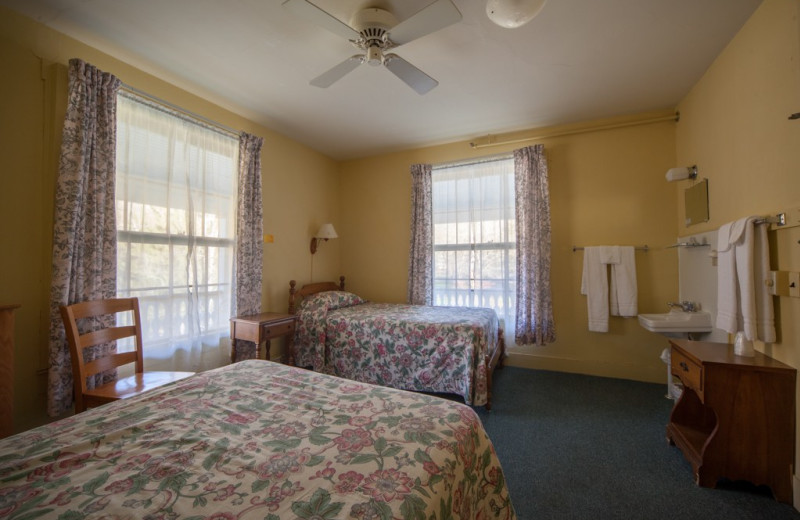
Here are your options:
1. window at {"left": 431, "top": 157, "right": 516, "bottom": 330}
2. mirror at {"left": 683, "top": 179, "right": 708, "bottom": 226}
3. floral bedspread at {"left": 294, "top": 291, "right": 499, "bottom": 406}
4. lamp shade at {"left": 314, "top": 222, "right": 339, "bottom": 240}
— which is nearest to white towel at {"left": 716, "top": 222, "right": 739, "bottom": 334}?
mirror at {"left": 683, "top": 179, "right": 708, "bottom": 226}

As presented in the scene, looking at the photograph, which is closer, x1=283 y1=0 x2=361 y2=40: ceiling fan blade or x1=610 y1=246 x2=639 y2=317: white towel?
x1=283 y1=0 x2=361 y2=40: ceiling fan blade

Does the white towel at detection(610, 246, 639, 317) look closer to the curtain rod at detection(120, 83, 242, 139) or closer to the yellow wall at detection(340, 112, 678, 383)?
the yellow wall at detection(340, 112, 678, 383)

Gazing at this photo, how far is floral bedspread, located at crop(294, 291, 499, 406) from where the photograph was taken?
2.47 metres

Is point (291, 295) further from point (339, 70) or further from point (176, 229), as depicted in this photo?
point (339, 70)

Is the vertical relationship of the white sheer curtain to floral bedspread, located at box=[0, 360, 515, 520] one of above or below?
above

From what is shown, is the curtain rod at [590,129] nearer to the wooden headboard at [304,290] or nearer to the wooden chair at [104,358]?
the wooden headboard at [304,290]

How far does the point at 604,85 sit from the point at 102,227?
3.83m

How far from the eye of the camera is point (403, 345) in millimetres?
2668

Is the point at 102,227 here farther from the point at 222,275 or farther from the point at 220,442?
the point at 220,442

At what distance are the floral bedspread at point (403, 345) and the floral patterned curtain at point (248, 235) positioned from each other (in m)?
0.51

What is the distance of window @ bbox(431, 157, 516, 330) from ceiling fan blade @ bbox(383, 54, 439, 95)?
164cm

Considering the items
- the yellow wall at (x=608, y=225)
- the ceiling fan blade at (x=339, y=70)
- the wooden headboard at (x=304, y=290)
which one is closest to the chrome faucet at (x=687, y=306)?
the yellow wall at (x=608, y=225)

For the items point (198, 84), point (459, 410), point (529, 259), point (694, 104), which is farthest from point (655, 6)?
point (198, 84)

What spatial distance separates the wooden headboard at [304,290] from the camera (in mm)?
3414
